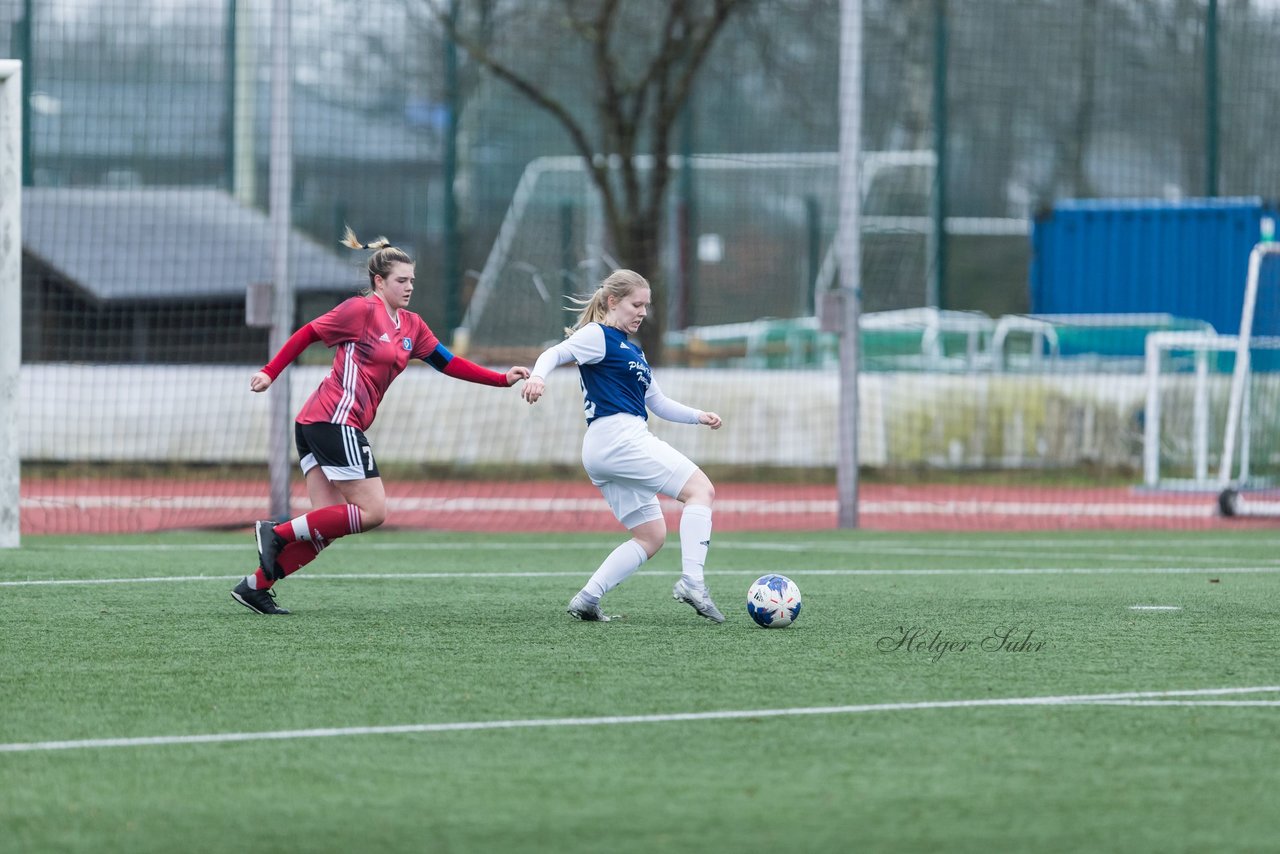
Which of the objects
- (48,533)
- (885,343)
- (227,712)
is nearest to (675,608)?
(227,712)

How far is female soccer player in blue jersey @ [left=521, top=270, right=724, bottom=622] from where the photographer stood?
7.70 metres

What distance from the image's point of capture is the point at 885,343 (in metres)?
22.5

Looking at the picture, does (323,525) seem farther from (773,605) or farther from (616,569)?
(773,605)

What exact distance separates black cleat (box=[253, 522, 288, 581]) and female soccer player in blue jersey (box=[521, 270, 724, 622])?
1290 millimetres

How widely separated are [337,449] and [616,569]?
4.42 feet

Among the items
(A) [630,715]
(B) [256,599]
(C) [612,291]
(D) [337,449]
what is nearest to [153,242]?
(D) [337,449]

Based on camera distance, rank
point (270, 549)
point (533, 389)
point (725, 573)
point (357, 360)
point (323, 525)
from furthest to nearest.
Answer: point (725, 573) < point (357, 360) < point (323, 525) < point (270, 549) < point (533, 389)

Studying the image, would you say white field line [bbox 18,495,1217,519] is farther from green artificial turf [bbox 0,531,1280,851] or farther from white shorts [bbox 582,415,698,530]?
white shorts [bbox 582,415,698,530]

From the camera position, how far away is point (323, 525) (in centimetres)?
805

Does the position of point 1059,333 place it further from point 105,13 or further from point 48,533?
point 48,533

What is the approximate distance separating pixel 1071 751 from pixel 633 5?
19215mm

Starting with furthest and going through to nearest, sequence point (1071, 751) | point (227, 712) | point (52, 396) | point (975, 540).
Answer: point (52, 396)
point (975, 540)
point (227, 712)
point (1071, 751)

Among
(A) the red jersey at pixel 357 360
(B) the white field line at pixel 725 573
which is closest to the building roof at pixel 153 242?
(B) the white field line at pixel 725 573

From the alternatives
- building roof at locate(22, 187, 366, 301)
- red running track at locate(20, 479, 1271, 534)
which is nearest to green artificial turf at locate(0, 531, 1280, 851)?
red running track at locate(20, 479, 1271, 534)
